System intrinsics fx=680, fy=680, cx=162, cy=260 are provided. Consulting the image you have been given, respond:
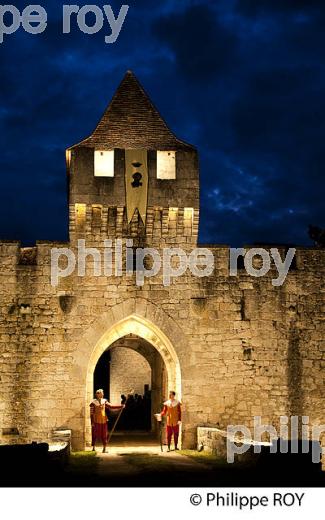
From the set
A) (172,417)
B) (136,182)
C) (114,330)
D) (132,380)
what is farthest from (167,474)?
(132,380)

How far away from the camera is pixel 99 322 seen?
14289 mm

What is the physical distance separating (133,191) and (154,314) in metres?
2.67

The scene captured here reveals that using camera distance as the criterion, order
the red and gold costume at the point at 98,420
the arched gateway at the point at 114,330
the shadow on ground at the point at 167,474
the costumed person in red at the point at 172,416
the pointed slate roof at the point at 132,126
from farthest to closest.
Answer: the pointed slate roof at the point at 132,126 < the arched gateway at the point at 114,330 < the costumed person in red at the point at 172,416 < the red and gold costume at the point at 98,420 < the shadow on ground at the point at 167,474

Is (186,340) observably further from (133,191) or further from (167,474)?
(167,474)

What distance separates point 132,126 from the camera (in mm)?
15531

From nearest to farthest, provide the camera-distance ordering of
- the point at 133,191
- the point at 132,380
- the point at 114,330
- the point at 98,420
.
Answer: the point at 98,420 → the point at 133,191 → the point at 114,330 → the point at 132,380

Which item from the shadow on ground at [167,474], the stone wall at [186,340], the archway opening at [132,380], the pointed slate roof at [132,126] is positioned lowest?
the archway opening at [132,380]

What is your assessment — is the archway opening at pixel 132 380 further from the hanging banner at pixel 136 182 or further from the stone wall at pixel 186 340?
the hanging banner at pixel 136 182

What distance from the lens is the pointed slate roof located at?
15.1 meters

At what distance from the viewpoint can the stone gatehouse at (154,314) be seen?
13984mm

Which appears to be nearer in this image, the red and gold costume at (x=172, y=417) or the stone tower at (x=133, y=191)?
the red and gold costume at (x=172, y=417)

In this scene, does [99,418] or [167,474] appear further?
[99,418]

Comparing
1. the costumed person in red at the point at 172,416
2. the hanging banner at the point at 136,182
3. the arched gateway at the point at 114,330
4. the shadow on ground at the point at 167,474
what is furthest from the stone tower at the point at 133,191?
the shadow on ground at the point at 167,474

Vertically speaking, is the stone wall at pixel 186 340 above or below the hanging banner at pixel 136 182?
below
